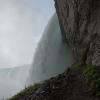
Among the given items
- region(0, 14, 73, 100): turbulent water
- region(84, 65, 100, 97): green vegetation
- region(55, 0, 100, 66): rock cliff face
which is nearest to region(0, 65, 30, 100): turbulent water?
region(0, 14, 73, 100): turbulent water

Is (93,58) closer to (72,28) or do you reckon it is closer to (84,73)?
(84,73)

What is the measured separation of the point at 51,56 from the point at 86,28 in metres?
12.2

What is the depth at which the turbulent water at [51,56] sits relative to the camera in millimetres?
25992

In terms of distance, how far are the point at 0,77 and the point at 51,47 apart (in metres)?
46.5

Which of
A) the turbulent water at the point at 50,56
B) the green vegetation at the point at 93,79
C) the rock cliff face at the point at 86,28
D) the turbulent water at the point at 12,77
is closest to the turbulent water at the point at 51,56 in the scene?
the turbulent water at the point at 50,56

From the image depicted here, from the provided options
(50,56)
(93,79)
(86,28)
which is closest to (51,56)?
→ (50,56)

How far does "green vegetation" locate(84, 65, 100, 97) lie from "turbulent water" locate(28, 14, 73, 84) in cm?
1263

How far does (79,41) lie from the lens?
57.9ft

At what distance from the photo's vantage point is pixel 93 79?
10992 mm

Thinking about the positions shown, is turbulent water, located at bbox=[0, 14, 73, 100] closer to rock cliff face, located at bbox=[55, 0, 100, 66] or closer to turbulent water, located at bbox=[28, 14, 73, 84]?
turbulent water, located at bbox=[28, 14, 73, 84]

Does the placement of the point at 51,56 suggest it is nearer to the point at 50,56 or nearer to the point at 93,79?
the point at 50,56

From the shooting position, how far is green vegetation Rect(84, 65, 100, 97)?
34.4 feet

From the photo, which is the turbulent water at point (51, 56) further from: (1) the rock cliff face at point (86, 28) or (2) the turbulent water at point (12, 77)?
(2) the turbulent water at point (12, 77)

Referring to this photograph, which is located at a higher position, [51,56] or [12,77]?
[12,77]
